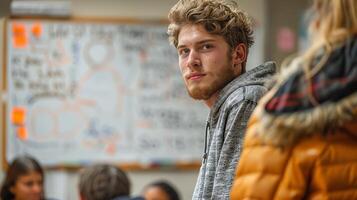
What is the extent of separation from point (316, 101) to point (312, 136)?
2.8 inches

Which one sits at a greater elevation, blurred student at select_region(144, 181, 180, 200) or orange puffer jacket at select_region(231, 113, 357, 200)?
orange puffer jacket at select_region(231, 113, 357, 200)

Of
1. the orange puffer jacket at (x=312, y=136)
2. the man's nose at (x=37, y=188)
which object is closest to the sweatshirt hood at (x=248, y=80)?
the orange puffer jacket at (x=312, y=136)

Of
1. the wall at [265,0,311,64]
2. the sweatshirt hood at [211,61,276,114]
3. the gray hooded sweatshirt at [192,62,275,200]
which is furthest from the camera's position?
the wall at [265,0,311,64]

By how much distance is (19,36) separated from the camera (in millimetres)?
4730

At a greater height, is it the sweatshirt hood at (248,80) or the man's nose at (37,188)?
the sweatshirt hood at (248,80)

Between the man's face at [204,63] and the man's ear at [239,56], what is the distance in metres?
0.02

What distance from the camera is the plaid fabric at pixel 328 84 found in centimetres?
132

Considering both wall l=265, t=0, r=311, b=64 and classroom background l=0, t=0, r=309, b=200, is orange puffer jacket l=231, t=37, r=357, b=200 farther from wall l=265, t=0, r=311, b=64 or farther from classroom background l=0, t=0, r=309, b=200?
wall l=265, t=0, r=311, b=64

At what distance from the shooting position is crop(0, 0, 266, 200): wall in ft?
15.6

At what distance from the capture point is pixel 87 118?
4.77 m

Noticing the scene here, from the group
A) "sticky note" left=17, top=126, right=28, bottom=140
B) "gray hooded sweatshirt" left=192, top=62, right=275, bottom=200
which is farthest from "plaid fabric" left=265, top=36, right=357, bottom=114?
"sticky note" left=17, top=126, right=28, bottom=140

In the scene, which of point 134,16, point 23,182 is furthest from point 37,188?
point 134,16

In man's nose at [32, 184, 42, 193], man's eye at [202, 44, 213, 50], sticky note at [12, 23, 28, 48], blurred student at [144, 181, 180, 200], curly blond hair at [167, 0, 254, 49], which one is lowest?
blurred student at [144, 181, 180, 200]

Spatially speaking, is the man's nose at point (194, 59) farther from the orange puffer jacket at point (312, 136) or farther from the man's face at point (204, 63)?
the orange puffer jacket at point (312, 136)
